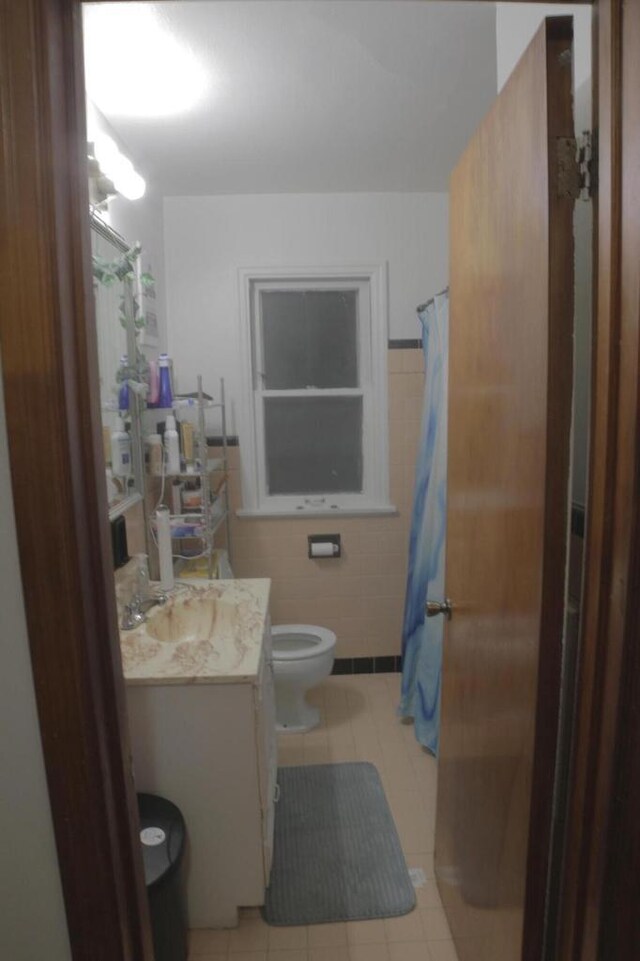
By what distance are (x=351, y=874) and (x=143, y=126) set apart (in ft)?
8.34

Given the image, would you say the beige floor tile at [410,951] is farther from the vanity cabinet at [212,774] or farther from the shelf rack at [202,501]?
the shelf rack at [202,501]

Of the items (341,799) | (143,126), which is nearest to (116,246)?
(143,126)

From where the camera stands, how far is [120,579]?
5.92 feet

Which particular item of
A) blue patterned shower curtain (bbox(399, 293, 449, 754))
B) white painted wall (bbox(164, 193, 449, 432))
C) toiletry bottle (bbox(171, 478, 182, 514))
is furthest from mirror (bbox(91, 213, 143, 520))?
blue patterned shower curtain (bbox(399, 293, 449, 754))

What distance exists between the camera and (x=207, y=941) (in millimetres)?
1626

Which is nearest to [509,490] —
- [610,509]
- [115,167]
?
[610,509]

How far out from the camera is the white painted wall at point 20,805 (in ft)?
2.50

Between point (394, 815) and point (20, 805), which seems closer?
point (20, 805)

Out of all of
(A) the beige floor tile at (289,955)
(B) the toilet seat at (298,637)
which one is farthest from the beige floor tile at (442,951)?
(B) the toilet seat at (298,637)

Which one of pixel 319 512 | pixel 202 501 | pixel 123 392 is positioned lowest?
pixel 319 512

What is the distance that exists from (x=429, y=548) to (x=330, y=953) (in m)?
1.42

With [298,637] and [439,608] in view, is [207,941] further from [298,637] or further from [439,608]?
[298,637]

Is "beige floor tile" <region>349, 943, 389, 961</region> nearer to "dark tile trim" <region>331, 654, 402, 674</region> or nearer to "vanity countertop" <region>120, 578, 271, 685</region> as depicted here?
"vanity countertop" <region>120, 578, 271, 685</region>

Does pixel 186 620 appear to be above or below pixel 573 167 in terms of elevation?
below
